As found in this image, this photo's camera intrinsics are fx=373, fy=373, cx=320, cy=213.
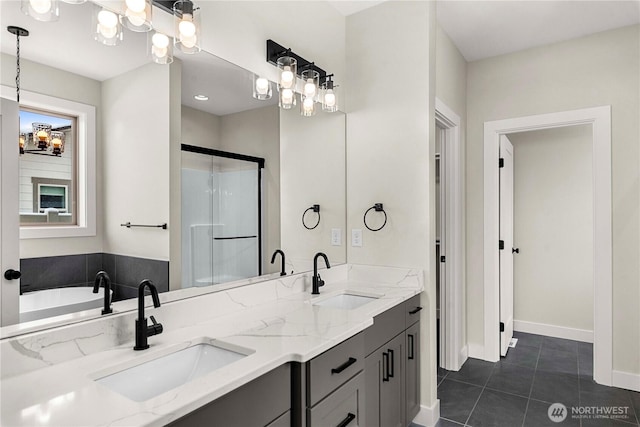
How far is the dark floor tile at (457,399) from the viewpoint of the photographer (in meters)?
2.46

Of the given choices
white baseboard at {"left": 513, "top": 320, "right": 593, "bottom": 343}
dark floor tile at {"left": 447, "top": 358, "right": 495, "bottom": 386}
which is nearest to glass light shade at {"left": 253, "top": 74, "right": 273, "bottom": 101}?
dark floor tile at {"left": 447, "top": 358, "right": 495, "bottom": 386}

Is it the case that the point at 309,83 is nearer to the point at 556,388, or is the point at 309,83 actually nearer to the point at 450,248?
the point at 450,248

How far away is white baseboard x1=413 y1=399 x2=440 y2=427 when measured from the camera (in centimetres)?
233

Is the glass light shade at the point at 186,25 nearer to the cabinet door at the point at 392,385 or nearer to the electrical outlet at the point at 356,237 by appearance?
the electrical outlet at the point at 356,237

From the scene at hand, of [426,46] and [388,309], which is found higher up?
[426,46]

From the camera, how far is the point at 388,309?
1962 mm

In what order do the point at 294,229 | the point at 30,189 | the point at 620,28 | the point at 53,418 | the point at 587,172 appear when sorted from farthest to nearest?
the point at 587,172 → the point at 620,28 → the point at 294,229 → the point at 30,189 → the point at 53,418

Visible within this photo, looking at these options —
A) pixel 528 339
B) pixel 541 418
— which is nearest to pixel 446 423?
pixel 541 418

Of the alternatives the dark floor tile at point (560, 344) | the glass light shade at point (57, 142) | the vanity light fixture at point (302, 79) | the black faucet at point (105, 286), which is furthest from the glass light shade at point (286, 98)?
the dark floor tile at point (560, 344)

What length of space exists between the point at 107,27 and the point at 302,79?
118 cm

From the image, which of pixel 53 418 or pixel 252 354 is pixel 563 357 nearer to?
pixel 252 354

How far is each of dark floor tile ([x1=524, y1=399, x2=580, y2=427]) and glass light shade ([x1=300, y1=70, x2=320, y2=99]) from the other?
8.06ft

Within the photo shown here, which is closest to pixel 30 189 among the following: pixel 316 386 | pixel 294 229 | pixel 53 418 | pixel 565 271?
pixel 53 418

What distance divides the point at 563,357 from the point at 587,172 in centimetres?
186
